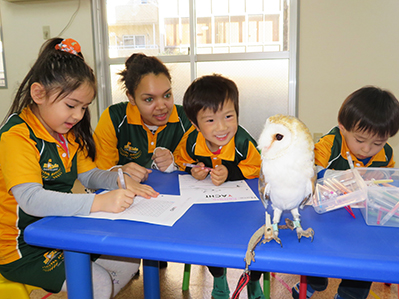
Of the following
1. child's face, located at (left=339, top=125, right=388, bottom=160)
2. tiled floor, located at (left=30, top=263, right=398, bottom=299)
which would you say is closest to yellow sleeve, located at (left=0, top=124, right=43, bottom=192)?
tiled floor, located at (left=30, top=263, right=398, bottom=299)

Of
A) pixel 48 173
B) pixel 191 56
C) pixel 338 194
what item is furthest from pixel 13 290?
pixel 191 56

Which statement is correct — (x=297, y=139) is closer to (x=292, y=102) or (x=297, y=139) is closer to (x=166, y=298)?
(x=166, y=298)

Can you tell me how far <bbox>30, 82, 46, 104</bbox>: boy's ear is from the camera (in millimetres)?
917

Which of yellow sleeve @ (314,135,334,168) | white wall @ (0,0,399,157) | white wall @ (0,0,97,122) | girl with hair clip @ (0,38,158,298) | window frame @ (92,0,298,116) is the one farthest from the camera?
white wall @ (0,0,97,122)

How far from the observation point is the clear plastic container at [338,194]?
69 centimetres

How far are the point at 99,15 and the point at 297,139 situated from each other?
3.15 m

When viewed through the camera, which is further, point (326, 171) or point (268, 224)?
point (326, 171)

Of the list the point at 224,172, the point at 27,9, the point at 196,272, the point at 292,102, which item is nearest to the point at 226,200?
the point at 224,172

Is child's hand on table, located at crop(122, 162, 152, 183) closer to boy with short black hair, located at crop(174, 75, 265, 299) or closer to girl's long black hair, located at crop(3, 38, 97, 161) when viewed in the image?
boy with short black hair, located at crop(174, 75, 265, 299)

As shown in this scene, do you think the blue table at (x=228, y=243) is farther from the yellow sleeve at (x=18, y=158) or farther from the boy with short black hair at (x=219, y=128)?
the boy with short black hair at (x=219, y=128)

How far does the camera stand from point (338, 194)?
74 cm

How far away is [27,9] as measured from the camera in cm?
323

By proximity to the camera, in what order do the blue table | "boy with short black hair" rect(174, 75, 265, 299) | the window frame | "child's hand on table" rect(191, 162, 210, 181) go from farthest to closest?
the window frame
"boy with short black hair" rect(174, 75, 265, 299)
"child's hand on table" rect(191, 162, 210, 181)
the blue table

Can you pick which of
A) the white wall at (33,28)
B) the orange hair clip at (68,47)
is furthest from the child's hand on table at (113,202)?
the white wall at (33,28)
